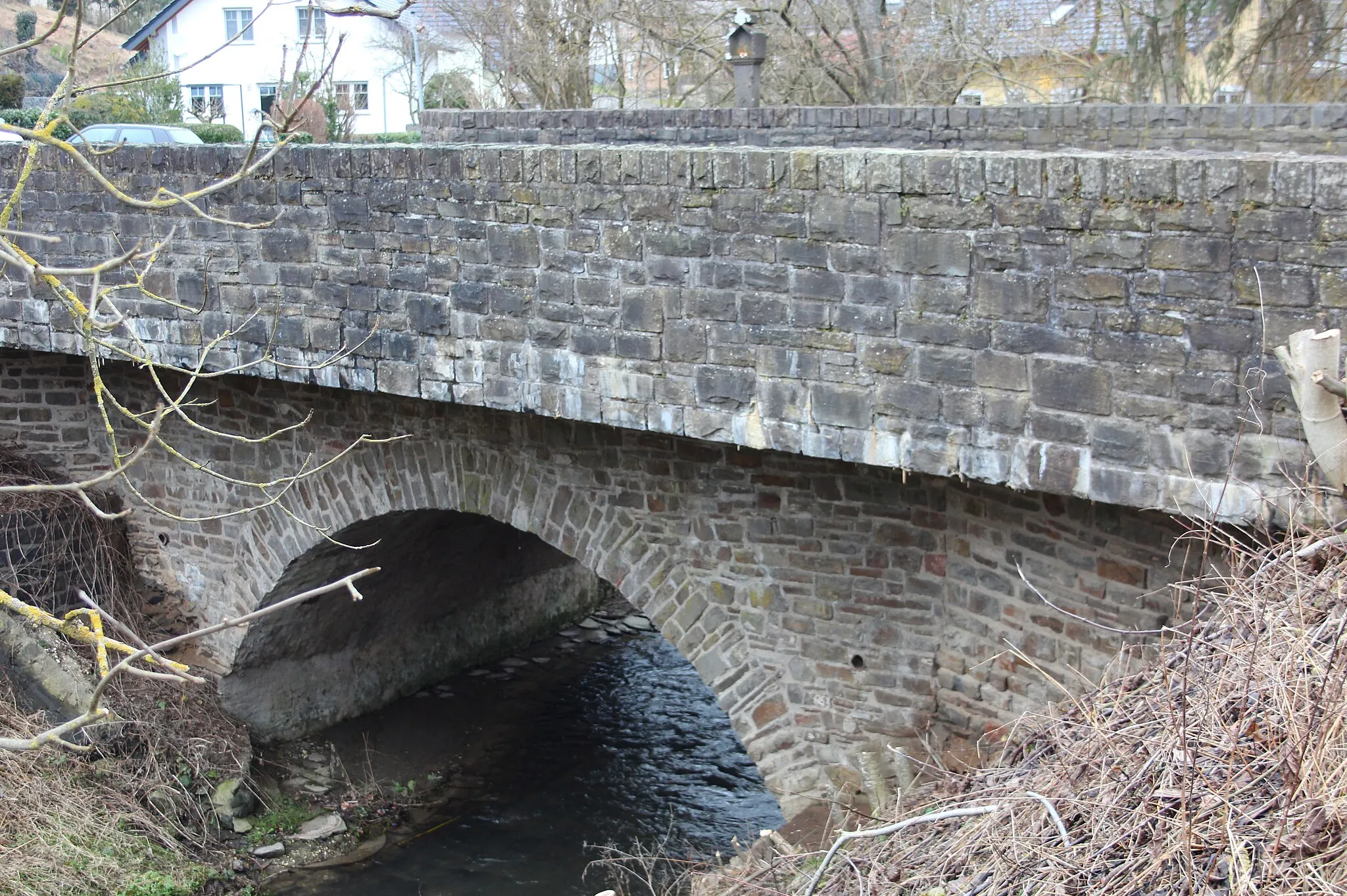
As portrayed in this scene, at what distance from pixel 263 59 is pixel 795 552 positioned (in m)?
26.4

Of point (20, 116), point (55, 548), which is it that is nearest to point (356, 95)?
point (20, 116)

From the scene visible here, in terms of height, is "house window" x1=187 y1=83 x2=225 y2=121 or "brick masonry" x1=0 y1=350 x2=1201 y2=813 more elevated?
"house window" x1=187 y1=83 x2=225 y2=121

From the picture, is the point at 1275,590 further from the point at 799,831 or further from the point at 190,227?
the point at 190,227

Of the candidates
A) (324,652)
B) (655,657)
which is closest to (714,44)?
(655,657)

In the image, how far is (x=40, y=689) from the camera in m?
8.04

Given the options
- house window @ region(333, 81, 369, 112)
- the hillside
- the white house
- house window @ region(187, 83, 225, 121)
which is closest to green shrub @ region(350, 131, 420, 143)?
the white house

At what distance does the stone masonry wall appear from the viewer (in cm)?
817

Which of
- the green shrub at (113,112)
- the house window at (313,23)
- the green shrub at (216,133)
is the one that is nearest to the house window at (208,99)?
the green shrub at (216,133)

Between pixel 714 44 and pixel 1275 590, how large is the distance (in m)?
13.4

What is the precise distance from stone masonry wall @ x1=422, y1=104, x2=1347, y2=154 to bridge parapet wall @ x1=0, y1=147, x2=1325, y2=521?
3.76 metres

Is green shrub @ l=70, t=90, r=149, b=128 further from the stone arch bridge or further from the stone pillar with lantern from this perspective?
the stone arch bridge

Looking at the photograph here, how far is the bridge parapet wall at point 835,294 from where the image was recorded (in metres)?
4.16

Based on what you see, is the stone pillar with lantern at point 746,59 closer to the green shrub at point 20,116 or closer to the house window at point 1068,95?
the house window at point 1068,95

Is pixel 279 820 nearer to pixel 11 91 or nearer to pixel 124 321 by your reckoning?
pixel 124 321
